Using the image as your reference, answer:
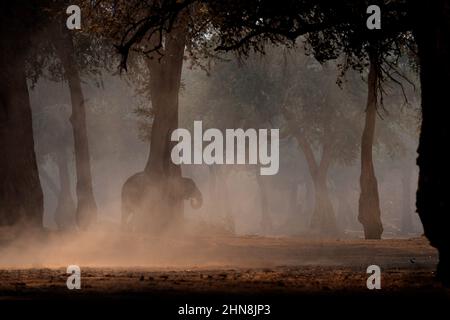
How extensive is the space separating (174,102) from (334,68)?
30.1 metres

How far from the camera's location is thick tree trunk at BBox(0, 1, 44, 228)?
24.5 m

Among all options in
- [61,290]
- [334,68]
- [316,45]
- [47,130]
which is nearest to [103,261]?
[316,45]

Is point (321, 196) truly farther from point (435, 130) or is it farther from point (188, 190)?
point (435, 130)

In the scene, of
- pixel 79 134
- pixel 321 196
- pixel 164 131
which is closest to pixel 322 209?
pixel 321 196

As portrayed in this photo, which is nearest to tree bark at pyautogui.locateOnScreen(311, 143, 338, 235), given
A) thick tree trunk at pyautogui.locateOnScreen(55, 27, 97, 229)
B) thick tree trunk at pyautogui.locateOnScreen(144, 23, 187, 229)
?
thick tree trunk at pyautogui.locateOnScreen(55, 27, 97, 229)

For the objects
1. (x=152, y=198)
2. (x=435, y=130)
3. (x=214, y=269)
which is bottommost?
(x=214, y=269)

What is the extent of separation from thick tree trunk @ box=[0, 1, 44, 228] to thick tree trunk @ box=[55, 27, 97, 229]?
6754 mm

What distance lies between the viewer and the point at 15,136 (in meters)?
24.8

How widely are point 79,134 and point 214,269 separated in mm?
17252

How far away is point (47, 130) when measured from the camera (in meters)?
66.2

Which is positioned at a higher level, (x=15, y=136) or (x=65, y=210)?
(x=15, y=136)

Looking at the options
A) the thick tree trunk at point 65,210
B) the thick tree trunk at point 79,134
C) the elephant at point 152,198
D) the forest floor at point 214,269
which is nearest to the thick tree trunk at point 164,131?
the elephant at point 152,198

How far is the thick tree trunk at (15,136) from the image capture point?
24.5m
